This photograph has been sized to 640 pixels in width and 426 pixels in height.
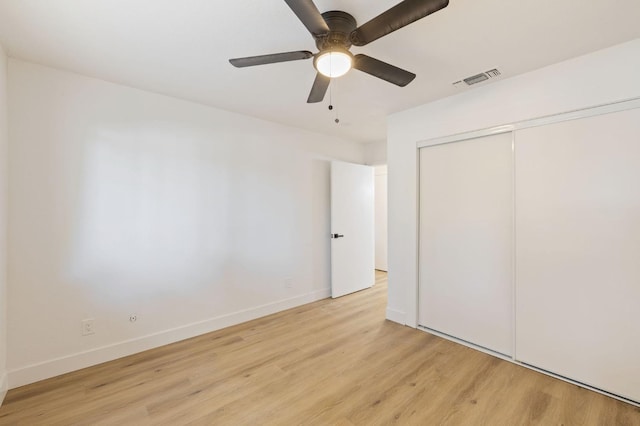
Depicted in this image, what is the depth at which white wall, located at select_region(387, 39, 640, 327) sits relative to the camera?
1.99 metres

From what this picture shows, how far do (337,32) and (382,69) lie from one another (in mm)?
348

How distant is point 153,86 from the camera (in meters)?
2.62

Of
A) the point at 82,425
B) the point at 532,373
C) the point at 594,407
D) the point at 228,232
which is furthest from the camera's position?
the point at 228,232

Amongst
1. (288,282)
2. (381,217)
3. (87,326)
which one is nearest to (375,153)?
(381,217)

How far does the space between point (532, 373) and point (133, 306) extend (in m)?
3.60

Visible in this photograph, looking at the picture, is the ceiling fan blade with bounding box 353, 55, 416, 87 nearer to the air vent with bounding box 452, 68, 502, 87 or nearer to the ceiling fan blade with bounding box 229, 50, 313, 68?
the ceiling fan blade with bounding box 229, 50, 313, 68

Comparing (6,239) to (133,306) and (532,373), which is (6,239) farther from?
(532,373)

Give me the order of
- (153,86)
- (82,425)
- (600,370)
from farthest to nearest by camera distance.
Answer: (153,86) < (600,370) < (82,425)

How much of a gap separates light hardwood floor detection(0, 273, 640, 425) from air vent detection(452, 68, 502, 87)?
253 centimetres

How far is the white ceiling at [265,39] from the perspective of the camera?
1602mm

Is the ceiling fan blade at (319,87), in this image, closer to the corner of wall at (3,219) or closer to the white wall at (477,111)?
the white wall at (477,111)

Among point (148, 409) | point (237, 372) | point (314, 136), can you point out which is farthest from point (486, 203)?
point (148, 409)

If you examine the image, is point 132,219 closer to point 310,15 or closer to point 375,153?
point 310,15

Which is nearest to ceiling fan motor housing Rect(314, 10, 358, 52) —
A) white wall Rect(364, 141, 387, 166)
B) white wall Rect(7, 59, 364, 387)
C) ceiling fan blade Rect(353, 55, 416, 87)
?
ceiling fan blade Rect(353, 55, 416, 87)
